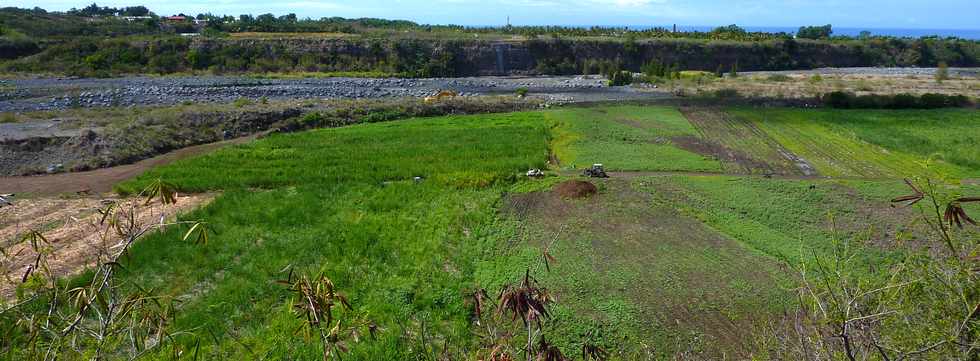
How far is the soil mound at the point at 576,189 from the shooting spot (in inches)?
645

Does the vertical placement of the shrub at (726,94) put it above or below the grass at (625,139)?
above

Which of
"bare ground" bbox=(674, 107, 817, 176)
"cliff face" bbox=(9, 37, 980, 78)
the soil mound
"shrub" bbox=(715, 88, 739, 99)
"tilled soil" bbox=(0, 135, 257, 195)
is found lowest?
"tilled soil" bbox=(0, 135, 257, 195)

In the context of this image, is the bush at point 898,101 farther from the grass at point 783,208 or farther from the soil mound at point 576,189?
the soil mound at point 576,189

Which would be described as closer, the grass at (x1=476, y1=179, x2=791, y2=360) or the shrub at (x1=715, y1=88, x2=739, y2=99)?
the grass at (x1=476, y1=179, x2=791, y2=360)

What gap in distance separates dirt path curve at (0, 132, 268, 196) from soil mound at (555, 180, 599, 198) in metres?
13.6

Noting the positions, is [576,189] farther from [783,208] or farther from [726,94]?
[726,94]

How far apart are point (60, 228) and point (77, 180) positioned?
22.9ft

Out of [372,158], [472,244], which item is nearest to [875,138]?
[472,244]

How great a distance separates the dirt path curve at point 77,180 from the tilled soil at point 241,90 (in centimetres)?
1446

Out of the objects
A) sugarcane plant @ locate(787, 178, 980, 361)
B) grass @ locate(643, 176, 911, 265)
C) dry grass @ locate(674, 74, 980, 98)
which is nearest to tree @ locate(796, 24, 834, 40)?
dry grass @ locate(674, 74, 980, 98)

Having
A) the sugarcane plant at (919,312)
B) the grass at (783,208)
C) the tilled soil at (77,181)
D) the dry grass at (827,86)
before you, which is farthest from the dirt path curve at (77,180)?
the dry grass at (827,86)

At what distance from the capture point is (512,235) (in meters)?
13.8

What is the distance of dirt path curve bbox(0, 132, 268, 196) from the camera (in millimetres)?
18453

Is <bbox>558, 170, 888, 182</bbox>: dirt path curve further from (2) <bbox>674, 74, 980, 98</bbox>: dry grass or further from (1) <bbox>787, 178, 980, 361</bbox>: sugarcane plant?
(2) <bbox>674, 74, 980, 98</bbox>: dry grass
